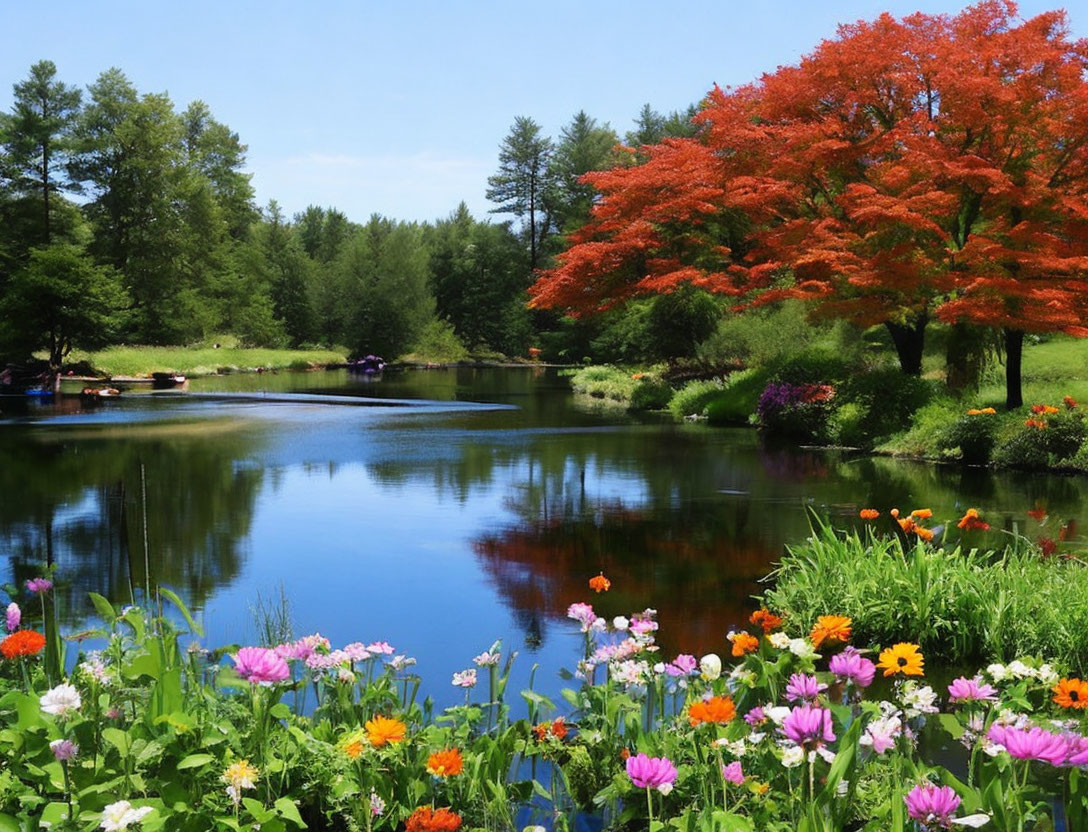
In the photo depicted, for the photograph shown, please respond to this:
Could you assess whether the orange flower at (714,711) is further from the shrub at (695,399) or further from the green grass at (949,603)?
the shrub at (695,399)

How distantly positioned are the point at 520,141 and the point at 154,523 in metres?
48.3

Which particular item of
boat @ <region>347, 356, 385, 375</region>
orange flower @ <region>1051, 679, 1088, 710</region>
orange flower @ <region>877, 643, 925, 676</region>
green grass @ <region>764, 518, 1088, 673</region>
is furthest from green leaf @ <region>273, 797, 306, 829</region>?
boat @ <region>347, 356, 385, 375</region>

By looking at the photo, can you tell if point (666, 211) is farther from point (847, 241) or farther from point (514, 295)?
point (514, 295)

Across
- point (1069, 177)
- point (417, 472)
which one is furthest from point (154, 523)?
point (1069, 177)

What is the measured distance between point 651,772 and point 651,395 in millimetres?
22329

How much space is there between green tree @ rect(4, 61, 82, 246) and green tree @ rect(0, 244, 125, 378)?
589cm

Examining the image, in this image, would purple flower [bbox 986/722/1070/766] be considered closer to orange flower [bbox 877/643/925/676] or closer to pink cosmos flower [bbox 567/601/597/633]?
orange flower [bbox 877/643/925/676]

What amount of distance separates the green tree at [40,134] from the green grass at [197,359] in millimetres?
5468

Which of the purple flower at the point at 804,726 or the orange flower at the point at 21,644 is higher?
the orange flower at the point at 21,644

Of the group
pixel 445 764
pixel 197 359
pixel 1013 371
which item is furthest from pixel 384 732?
pixel 197 359

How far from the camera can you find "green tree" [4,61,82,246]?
122ft

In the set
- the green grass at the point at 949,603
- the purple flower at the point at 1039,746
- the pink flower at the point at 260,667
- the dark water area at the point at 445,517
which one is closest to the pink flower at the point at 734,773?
the purple flower at the point at 1039,746

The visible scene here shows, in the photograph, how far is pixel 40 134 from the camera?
37.2m

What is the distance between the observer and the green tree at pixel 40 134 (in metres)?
37.1
